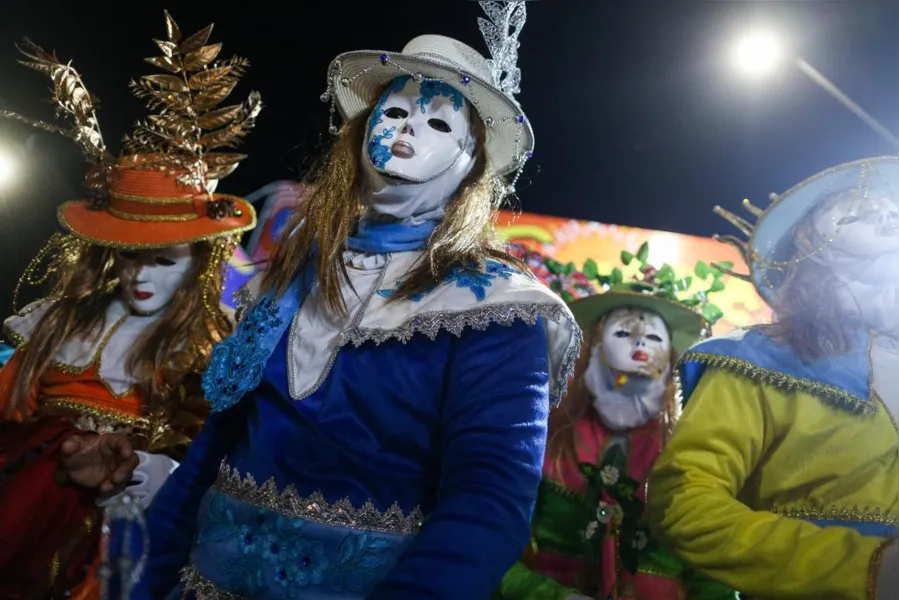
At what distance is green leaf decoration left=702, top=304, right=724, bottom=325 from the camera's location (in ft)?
10.5

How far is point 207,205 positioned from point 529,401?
1.80 m

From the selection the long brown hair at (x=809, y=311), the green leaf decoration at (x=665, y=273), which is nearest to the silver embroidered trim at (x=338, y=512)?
the long brown hair at (x=809, y=311)

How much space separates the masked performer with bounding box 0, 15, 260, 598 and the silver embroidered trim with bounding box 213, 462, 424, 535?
3.60 feet

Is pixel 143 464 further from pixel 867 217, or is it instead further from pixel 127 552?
pixel 867 217

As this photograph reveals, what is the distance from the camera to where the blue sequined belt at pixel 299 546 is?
164cm

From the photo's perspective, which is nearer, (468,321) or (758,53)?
(468,321)

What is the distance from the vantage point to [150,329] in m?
2.98

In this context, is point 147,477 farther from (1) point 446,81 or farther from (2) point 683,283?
(2) point 683,283

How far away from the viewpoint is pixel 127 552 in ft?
6.76

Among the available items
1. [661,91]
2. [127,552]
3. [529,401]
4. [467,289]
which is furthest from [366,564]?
[661,91]

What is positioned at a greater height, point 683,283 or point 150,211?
point 683,283

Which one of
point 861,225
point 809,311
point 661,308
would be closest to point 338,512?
point 809,311

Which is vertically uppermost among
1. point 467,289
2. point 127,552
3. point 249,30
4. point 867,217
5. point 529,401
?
point 249,30

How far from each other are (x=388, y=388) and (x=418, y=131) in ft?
1.99
